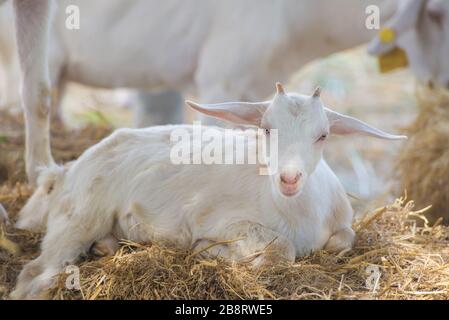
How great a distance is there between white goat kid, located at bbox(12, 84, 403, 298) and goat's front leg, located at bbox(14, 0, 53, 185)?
1.67 ft

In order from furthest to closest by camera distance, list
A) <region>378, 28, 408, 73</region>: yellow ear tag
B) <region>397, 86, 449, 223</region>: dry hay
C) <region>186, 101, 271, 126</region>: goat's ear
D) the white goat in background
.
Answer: <region>378, 28, 408, 73</region>: yellow ear tag → the white goat in background → <region>397, 86, 449, 223</region>: dry hay → <region>186, 101, 271, 126</region>: goat's ear

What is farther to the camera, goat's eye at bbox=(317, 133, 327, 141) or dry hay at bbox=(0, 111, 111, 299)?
dry hay at bbox=(0, 111, 111, 299)

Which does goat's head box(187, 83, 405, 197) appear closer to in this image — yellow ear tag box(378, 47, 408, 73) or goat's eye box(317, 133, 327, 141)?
goat's eye box(317, 133, 327, 141)

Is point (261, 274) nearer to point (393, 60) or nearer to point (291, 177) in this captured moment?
point (291, 177)

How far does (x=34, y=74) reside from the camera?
457 centimetres

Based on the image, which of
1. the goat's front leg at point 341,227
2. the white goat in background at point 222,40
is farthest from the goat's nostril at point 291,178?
the white goat in background at point 222,40

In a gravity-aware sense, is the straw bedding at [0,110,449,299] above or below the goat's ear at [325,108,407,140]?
below

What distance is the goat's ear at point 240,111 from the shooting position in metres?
3.52

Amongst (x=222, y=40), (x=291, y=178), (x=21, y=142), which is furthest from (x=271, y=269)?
(x=222, y=40)

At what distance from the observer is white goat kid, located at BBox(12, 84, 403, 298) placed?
3.39 metres

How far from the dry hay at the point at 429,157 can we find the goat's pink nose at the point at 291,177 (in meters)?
2.27

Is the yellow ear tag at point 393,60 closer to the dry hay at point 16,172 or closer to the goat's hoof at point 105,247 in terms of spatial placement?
the dry hay at point 16,172

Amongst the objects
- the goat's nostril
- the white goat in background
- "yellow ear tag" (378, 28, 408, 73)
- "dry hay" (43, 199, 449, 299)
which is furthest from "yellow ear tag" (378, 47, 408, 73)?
the goat's nostril
